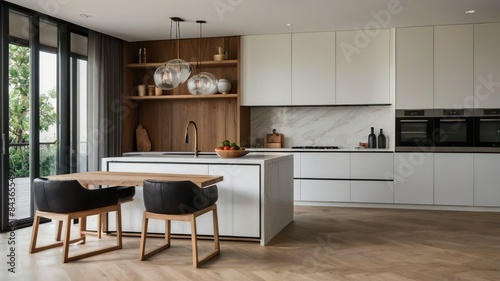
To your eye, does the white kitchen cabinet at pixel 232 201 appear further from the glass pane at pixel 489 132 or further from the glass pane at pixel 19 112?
the glass pane at pixel 489 132

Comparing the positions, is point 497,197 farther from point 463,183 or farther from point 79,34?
point 79,34

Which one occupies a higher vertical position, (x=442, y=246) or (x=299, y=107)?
(x=299, y=107)

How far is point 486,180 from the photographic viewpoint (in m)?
5.88

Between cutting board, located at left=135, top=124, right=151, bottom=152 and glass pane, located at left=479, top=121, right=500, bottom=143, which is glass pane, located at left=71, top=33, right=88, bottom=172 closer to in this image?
cutting board, located at left=135, top=124, right=151, bottom=152

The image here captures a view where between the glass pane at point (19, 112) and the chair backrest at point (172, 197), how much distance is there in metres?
2.20

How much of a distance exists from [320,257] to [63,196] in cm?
206

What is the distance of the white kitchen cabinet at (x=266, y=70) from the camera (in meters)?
6.60

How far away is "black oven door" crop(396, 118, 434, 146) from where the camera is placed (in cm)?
608

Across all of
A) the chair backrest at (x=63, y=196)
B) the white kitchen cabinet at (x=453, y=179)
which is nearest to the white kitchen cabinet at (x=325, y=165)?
the white kitchen cabinet at (x=453, y=179)

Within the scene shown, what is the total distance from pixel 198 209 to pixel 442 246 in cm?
218

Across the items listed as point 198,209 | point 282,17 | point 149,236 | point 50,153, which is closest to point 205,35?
point 282,17

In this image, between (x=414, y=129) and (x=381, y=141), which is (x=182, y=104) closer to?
(x=381, y=141)

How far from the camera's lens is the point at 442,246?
4.15 meters

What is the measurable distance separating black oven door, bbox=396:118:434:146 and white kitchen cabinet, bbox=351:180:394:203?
0.58 metres
